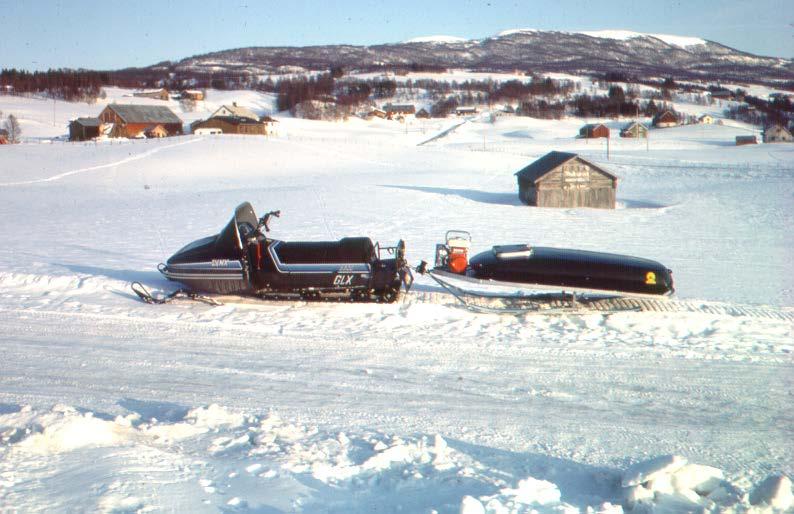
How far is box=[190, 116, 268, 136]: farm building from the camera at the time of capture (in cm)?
6919

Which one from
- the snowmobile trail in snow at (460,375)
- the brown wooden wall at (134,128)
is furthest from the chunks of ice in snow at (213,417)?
the brown wooden wall at (134,128)

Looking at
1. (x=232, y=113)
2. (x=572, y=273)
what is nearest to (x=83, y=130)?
(x=232, y=113)

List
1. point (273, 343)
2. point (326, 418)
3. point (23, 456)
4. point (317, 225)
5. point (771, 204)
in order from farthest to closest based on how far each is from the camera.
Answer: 1. point (771, 204)
2. point (317, 225)
3. point (273, 343)
4. point (326, 418)
5. point (23, 456)

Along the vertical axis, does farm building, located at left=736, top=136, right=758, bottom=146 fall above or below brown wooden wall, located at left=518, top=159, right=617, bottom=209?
above

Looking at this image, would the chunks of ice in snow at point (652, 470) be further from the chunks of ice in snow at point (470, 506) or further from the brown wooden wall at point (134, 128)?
the brown wooden wall at point (134, 128)

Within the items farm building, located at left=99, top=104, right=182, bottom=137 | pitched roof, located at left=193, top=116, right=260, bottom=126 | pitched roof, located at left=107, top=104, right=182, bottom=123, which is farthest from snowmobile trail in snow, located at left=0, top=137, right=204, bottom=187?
pitched roof, located at left=107, top=104, right=182, bottom=123

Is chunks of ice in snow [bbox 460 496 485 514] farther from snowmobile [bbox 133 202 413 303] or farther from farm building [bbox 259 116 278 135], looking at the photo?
farm building [bbox 259 116 278 135]

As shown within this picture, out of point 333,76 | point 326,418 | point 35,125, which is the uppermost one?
point 333,76

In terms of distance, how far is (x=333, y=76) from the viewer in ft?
573

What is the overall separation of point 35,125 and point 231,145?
4203 cm

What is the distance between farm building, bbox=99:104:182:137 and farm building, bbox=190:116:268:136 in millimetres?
2735

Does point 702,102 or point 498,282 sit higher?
point 702,102

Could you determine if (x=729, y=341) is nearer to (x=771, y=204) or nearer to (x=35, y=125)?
(x=771, y=204)

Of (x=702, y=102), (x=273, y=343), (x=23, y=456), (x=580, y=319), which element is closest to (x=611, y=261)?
(x=580, y=319)
